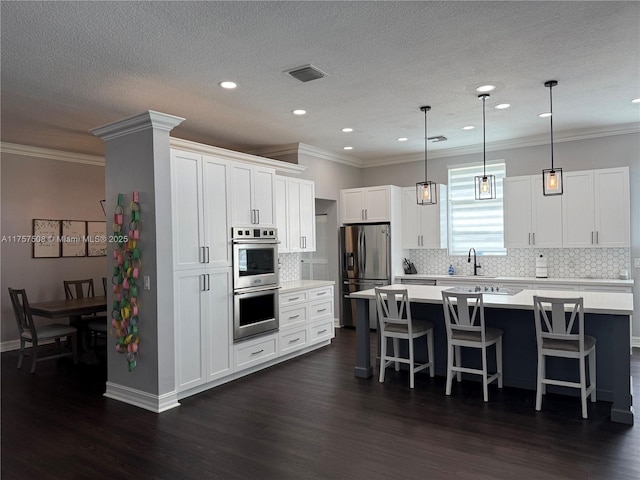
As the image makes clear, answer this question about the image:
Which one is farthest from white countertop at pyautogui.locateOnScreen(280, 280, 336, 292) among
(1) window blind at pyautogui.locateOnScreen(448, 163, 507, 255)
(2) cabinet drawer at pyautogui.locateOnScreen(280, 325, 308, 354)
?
(1) window blind at pyautogui.locateOnScreen(448, 163, 507, 255)

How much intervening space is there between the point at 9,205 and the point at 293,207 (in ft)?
12.6

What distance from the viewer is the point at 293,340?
5555mm

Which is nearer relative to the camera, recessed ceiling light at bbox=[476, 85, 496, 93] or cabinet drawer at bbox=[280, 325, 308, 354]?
recessed ceiling light at bbox=[476, 85, 496, 93]

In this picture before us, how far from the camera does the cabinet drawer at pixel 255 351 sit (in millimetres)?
4762

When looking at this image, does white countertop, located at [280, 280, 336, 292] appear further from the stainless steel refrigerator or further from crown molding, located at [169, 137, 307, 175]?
crown molding, located at [169, 137, 307, 175]

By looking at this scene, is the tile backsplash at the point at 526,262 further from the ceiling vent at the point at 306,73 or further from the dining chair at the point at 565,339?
the ceiling vent at the point at 306,73

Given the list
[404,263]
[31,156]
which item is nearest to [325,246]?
[404,263]

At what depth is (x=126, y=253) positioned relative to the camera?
4078 millimetres

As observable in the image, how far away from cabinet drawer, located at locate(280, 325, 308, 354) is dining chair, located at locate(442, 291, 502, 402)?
2.01 m

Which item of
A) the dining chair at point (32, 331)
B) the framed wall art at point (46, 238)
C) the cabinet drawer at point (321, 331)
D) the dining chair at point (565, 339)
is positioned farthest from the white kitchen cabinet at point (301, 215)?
the framed wall art at point (46, 238)

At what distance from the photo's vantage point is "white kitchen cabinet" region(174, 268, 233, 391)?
416 cm

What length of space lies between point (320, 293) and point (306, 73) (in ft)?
10.4

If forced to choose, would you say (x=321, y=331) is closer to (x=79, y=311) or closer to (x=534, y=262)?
(x=79, y=311)

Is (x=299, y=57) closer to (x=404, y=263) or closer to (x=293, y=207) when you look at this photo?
(x=293, y=207)
